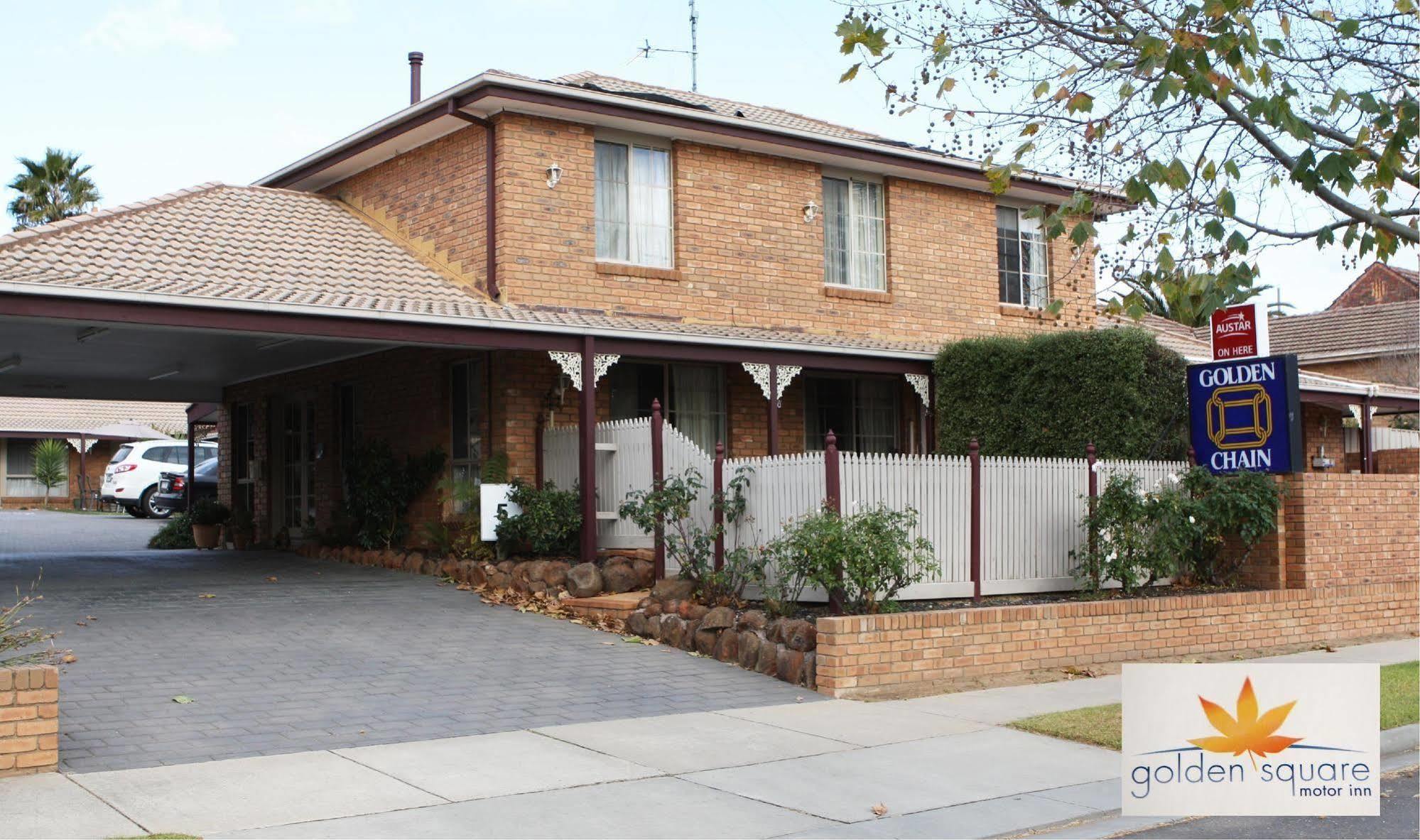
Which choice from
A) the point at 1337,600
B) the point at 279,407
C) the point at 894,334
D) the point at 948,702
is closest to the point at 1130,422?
the point at 1337,600

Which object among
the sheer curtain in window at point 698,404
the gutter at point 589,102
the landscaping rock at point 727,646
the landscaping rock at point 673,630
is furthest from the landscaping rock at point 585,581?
the gutter at point 589,102

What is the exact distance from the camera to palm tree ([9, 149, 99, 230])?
163 ft

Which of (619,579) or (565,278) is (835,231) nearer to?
(565,278)

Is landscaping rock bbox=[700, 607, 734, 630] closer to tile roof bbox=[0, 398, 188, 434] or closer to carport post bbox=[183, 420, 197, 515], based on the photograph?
carport post bbox=[183, 420, 197, 515]

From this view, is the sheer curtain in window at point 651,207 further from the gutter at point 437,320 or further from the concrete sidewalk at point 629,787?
the concrete sidewalk at point 629,787

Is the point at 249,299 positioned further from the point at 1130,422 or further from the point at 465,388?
the point at 1130,422

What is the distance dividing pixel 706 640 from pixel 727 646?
275 millimetres

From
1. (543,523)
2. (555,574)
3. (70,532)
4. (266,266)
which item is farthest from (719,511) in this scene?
(70,532)

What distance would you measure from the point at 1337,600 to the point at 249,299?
11467mm

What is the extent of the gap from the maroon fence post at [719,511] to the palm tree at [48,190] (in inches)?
1706

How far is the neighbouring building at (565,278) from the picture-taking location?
14.7 metres

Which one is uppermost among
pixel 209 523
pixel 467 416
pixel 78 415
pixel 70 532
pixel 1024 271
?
pixel 1024 271

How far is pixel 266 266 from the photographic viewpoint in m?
15.2

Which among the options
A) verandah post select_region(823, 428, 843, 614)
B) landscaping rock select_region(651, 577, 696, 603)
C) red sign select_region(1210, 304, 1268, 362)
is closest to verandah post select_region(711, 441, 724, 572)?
landscaping rock select_region(651, 577, 696, 603)
